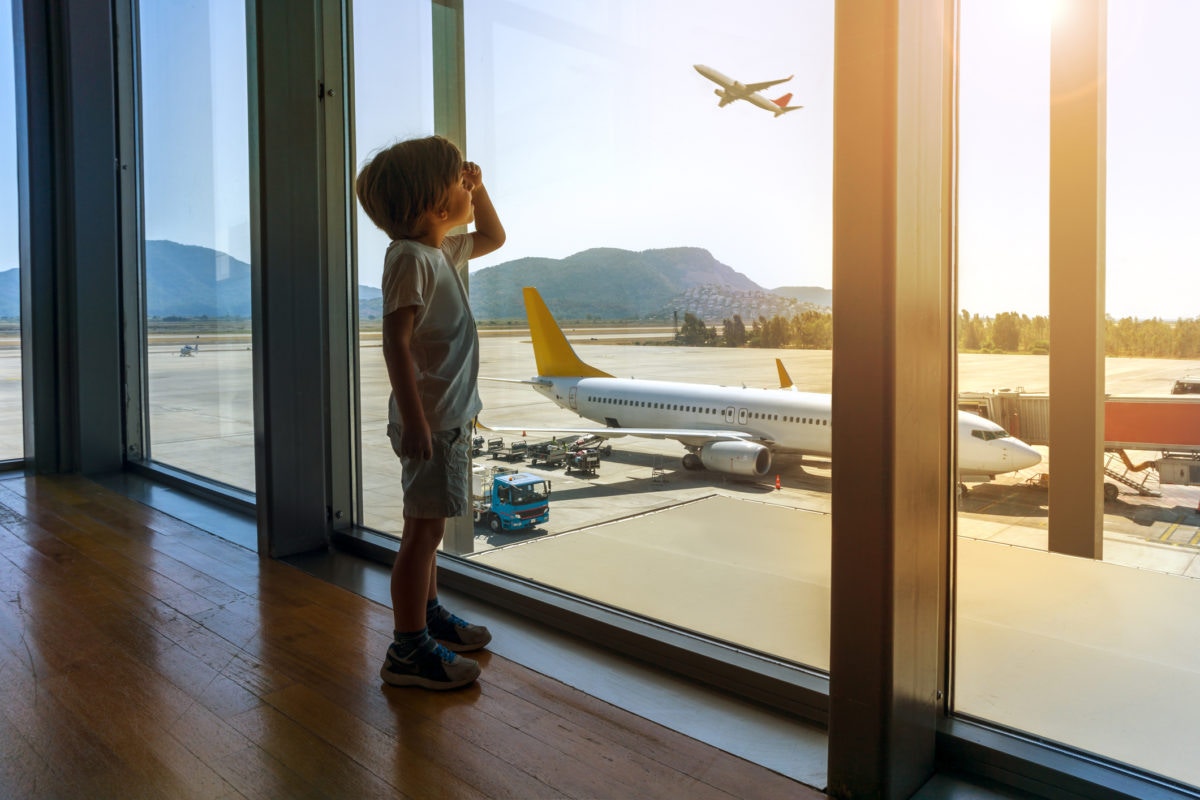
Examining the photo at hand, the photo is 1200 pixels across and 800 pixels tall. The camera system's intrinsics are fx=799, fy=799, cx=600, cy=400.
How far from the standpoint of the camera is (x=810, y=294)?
1.49 meters

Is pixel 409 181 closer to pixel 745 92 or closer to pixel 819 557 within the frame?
pixel 745 92

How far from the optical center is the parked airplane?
1268mm

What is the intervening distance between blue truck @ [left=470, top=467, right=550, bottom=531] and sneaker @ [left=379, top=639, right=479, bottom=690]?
63 centimetres

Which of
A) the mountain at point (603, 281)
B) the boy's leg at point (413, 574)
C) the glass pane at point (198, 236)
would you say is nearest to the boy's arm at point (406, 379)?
the boy's leg at point (413, 574)

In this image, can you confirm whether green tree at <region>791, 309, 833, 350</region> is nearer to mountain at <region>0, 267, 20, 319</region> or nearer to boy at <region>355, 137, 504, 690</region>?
boy at <region>355, 137, 504, 690</region>

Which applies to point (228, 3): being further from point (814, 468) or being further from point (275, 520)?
point (814, 468)

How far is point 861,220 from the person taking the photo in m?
1.10

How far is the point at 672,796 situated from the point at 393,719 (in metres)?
0.53

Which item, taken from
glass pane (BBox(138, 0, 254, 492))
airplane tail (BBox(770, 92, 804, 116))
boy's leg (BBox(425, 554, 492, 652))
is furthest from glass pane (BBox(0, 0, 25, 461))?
airplane tail (BBox(770, 92, 804, 116))

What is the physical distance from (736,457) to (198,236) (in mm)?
2895

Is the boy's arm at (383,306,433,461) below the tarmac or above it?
above

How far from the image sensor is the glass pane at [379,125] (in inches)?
93.0

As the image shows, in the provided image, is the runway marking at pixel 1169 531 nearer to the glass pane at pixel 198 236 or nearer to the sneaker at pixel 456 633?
the sneaker at pixel 456 633

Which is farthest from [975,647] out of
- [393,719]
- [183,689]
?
[183,689]
